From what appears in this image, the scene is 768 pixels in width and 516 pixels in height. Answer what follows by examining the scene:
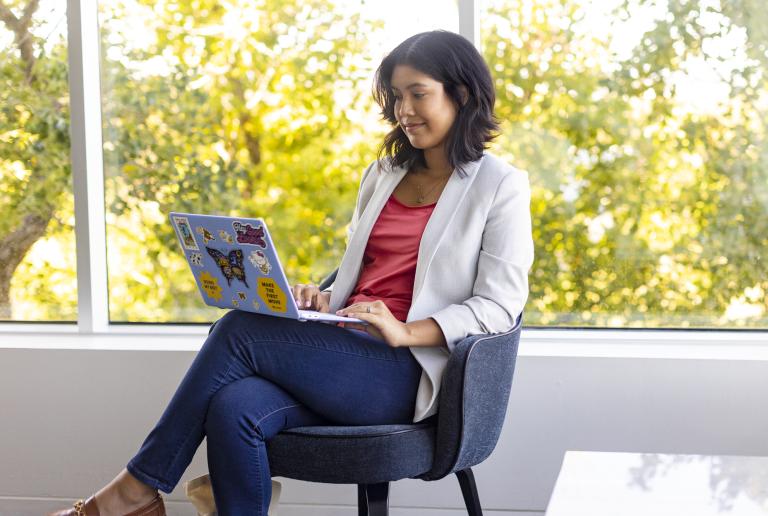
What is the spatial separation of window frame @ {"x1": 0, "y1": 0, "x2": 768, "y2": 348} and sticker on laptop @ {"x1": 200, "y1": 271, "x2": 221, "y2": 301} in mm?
750

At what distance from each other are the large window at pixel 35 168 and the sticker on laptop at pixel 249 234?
1350 mm

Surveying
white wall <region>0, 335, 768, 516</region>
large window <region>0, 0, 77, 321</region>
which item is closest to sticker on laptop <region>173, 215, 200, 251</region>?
white wall <region>0, 335, 768, 516</region>

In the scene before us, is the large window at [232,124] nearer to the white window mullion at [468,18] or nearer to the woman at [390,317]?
the white window mullion at [468,18]

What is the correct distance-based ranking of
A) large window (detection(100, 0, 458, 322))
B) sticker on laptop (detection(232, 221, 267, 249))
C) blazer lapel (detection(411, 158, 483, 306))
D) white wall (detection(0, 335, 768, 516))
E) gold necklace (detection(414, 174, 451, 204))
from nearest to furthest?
sticker on laptop (detection(232, 221, 267, 249))
blazer lapel (detection(411, 158, 483, 306))
gold necklace (detection(414, 174, 451, 204))
white wall (detection(0, 335, 768, 516))
large window (detection(100, 0, 458, 322))

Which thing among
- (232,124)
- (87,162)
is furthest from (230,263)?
(87,162)

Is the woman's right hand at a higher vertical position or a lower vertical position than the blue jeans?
higher

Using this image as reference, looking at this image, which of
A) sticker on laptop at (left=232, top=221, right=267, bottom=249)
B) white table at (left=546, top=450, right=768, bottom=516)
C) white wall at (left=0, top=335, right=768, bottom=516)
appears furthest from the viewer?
white wall at (left=0, top=335, right=768, bottom=516)

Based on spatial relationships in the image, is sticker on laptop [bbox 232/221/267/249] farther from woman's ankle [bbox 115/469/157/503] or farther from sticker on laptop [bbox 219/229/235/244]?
woman's ankle [bbox 115/469/157/503]

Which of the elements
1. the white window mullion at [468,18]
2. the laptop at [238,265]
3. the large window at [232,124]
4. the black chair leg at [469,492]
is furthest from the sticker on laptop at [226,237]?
the white window mullion at [468,18]

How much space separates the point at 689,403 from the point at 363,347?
964mm

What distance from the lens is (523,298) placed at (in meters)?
2.13

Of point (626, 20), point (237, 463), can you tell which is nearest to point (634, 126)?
point (626, 20)

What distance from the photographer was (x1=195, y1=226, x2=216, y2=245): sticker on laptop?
198 cm

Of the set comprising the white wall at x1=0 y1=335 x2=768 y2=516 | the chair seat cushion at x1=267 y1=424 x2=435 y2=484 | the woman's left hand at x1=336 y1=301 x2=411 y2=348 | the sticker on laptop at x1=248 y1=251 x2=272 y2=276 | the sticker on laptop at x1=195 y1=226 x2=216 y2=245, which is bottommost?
the white wall at x1=0 y1=335 x2=768 y2=516
